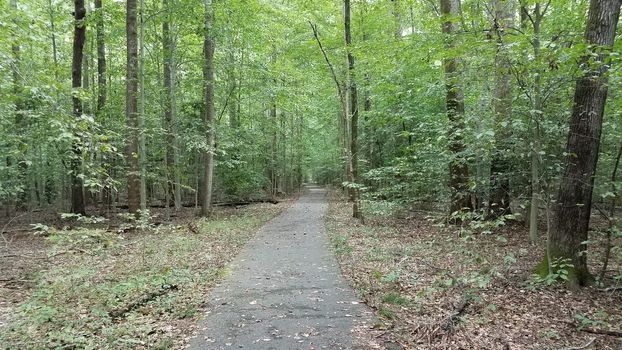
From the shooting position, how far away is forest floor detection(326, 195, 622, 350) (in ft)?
14.8

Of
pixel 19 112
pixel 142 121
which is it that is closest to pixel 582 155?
pixel 19 112

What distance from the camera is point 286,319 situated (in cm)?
525

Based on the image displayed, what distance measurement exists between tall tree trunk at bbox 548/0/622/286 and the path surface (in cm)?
343

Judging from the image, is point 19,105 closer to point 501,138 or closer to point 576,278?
point 501,138

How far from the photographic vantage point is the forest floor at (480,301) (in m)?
4.51

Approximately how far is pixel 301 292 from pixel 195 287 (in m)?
1.92

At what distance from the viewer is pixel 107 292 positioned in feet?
20.2

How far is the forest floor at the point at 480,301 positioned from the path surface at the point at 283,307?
0.46m

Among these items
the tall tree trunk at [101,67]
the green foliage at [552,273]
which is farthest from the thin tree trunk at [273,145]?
the green foliage at [552,273]

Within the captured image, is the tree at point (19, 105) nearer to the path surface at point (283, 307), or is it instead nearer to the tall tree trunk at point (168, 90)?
the path surface at point (283, 307)

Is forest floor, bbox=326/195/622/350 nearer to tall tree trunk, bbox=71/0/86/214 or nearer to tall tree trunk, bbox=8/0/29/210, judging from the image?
tall tree trunk, bbox=8/0/29/210

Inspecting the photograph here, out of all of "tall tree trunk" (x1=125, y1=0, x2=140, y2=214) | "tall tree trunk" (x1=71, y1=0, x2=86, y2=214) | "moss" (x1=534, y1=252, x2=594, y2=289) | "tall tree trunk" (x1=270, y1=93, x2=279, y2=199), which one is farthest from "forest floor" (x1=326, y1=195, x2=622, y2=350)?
"tall tree trunk" (x1=270, y1=93, x2=279, y2=199)

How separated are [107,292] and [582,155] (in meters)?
7.80

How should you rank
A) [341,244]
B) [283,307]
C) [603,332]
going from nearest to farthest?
[603,332] < [283,307] < [341,244]
